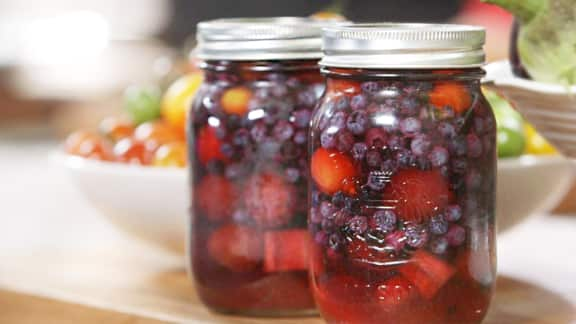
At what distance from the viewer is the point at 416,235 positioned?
66 cm

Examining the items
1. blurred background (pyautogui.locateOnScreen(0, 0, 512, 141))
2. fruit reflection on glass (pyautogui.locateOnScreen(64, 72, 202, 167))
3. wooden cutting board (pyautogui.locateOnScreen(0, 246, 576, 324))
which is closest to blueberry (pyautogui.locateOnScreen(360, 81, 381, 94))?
wooden cutting board (pyautogui.locateOnScreen(0, 246, 576, 324))

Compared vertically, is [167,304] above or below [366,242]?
below

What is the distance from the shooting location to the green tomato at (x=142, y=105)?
118 cm

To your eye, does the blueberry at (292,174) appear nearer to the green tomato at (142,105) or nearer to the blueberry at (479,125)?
the blueberry at (479,125)

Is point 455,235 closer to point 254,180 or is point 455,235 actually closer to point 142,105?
point 254,180

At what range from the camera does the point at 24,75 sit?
4355mm

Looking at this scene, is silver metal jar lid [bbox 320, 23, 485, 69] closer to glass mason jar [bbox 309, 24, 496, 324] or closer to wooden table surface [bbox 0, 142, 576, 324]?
glass mason jar [bbox 309, 24, 496, 324]

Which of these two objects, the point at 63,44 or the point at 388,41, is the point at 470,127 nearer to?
the point at 388,41

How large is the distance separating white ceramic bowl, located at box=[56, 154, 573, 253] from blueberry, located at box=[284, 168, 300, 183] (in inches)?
6.5

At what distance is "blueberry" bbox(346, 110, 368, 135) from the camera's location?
2.16 feet

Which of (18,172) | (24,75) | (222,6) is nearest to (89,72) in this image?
(24,75)

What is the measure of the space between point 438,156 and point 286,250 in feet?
0.59

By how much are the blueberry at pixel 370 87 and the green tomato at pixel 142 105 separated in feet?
1.82

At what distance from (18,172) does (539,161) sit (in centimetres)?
192
